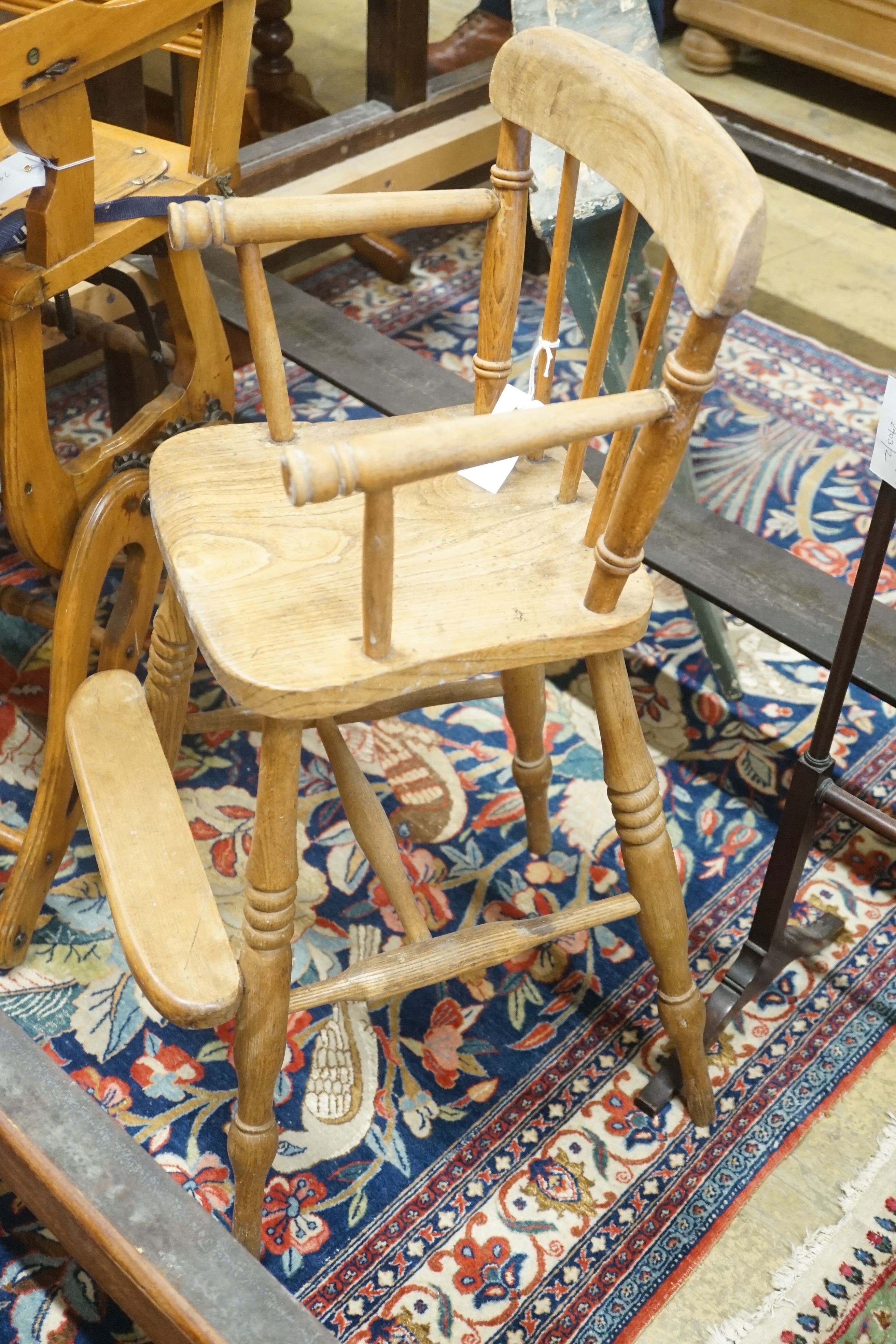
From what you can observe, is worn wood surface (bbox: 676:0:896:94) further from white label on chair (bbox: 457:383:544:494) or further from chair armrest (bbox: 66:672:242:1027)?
chair armrest (bbox: 66:672:242:1027)

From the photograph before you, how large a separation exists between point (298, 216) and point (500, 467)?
1.01ft

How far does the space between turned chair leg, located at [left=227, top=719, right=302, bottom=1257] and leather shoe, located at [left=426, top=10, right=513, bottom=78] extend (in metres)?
2.26

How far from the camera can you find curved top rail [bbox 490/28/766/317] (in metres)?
0.90

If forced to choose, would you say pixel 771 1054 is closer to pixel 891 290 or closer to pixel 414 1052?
pixel 414 1052

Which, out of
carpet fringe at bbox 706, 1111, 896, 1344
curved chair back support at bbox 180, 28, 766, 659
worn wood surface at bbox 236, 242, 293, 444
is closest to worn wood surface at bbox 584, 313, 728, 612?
curved chair back support at bbox 180, 28, 766, 659

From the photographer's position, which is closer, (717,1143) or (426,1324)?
(426,1324)

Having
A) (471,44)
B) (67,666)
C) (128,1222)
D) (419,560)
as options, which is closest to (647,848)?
(419,560)

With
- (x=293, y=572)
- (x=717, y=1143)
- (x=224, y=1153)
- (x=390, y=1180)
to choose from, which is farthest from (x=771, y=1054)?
(x=293, y=572)

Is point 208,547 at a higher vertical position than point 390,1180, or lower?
higher

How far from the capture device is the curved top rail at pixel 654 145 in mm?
901

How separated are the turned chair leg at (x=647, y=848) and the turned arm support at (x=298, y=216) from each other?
1.42 ft

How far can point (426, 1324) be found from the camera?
1.23 m

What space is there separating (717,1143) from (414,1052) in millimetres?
343

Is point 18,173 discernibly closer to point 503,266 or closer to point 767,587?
point 503,266
